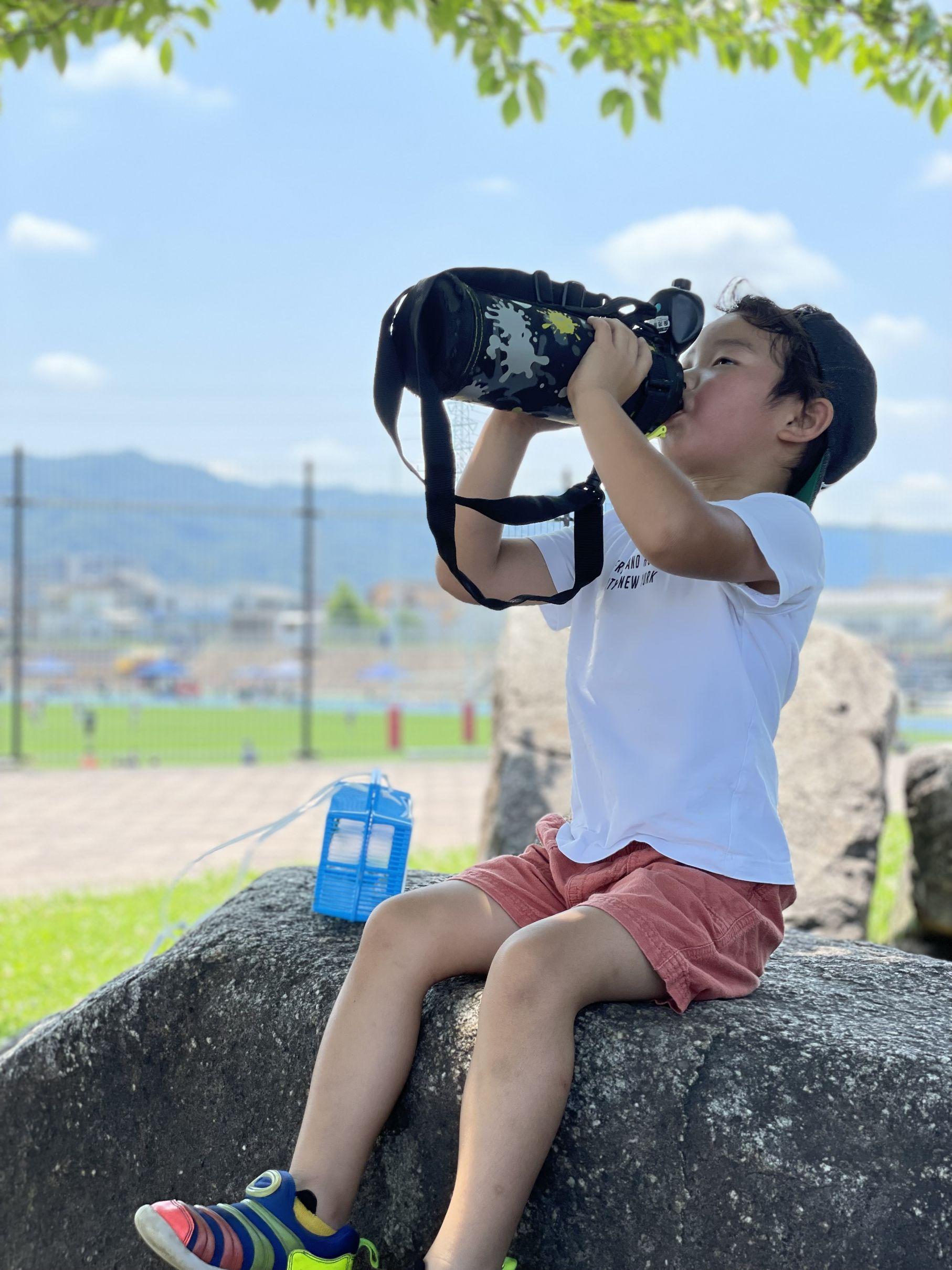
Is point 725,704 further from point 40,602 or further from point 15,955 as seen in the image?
point 40,602

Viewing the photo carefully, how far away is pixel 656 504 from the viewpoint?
1665mm

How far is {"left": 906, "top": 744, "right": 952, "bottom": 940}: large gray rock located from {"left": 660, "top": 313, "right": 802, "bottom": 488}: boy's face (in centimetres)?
266

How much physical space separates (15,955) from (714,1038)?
3.95m

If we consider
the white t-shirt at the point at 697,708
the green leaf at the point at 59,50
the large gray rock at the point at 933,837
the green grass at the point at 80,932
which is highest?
the green leaf at the point at 59,50

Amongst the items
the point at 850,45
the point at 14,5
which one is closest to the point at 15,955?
the point at 14,5

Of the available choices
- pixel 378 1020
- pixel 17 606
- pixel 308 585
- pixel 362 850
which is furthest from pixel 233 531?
pixel 378 1020

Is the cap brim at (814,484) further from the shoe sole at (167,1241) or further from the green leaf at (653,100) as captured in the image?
the green leaf at (653,100)

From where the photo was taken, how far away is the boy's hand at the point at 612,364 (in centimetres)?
178

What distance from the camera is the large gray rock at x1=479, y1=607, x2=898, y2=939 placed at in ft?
14.5

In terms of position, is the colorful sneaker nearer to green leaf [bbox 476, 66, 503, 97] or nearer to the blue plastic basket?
the blue plastic basket

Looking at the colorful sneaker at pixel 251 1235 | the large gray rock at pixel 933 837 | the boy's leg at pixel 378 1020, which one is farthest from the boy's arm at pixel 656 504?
the large gray rock at pixel 933 837

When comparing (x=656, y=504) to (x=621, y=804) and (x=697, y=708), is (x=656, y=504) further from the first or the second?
Result: (x=621, y=804)

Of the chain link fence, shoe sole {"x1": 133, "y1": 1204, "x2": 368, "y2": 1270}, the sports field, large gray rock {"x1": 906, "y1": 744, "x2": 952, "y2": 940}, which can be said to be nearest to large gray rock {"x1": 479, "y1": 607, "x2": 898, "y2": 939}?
large gray rock {"x1": 906, "y1": 744, "x2": 952, "y2": 940}

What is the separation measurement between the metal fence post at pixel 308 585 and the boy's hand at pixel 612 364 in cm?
1078
